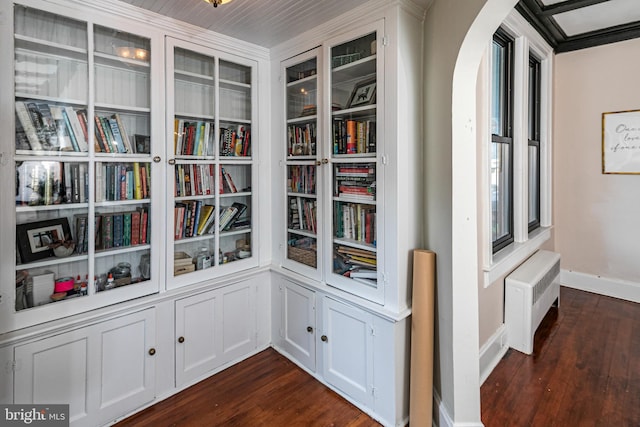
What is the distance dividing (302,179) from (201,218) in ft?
2.57

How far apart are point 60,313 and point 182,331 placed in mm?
691

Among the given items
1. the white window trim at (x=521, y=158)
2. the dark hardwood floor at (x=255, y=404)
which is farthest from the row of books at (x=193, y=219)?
the white window trim at (x=521, y=158)

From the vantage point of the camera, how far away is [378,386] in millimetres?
1969

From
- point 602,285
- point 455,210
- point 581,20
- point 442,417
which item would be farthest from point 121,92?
point 602,285

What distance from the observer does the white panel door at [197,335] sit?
2242mm

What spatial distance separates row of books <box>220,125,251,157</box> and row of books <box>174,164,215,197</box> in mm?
187

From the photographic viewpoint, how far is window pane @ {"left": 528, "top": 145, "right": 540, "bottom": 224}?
3594 mm

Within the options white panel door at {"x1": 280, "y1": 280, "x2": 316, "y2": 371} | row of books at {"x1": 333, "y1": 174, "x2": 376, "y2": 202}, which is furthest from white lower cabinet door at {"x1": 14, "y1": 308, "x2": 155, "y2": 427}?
row of books at {"x1": 333, "y1": 174, "x2": 376, "y2": 202}

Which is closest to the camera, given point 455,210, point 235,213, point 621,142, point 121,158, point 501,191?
point 455,210

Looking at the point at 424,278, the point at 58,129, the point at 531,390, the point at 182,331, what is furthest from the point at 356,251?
the point at 58,129

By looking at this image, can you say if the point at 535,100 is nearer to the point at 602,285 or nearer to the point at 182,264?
the point at 602,285

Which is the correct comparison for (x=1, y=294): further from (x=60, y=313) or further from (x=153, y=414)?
(x=153, y=414)

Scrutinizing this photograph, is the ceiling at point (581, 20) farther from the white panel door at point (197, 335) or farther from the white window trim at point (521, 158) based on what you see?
the white panel door at point (197, 335)

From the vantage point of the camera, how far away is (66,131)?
1.84 m
